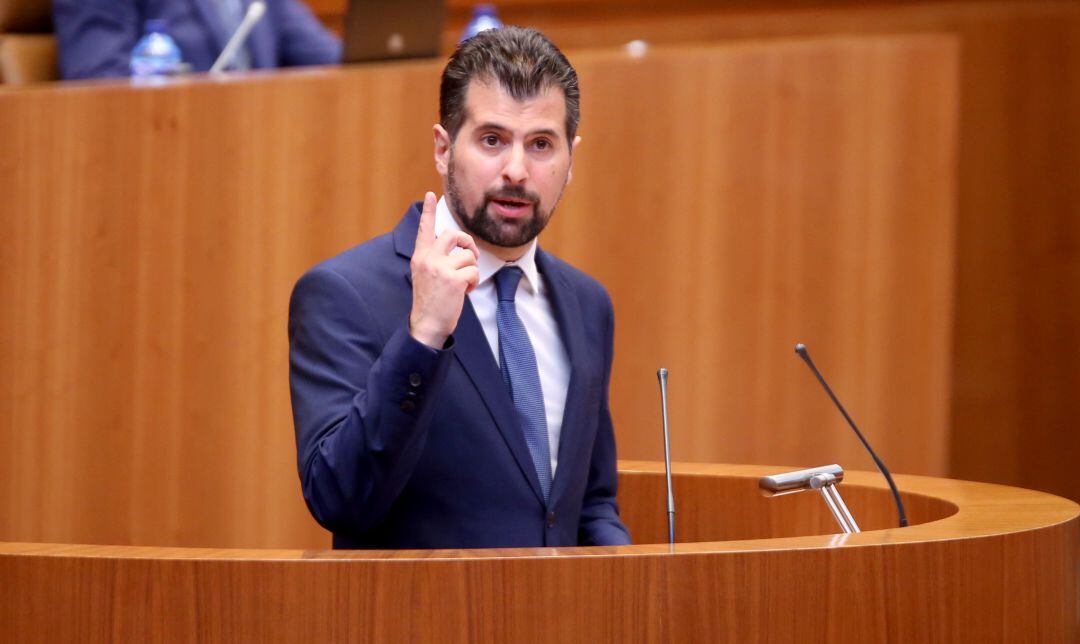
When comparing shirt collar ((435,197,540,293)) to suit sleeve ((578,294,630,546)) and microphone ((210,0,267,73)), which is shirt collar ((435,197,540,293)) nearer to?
suit sleeve ((578,294,630,546))

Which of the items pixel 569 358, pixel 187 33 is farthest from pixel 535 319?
pixel 187 33

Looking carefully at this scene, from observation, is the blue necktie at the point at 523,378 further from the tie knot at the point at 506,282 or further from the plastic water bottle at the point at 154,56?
the plastic water bottle at the point at 154,56

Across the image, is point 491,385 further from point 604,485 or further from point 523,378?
point 604,485

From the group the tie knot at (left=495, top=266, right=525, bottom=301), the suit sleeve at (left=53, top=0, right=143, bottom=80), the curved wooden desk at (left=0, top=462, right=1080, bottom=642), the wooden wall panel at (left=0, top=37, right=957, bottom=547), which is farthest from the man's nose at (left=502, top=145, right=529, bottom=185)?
the suit sleeve at (left=53, top=0, right=143, bottom=80)

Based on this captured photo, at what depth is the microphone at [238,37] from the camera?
3172 mm

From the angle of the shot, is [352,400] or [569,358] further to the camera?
[569,358]

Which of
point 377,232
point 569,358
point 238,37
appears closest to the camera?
point 569,358

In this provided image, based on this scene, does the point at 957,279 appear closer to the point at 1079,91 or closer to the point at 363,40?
the point at 1079,91

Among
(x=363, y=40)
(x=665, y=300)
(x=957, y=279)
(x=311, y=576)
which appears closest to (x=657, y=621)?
(x=311, y=576)

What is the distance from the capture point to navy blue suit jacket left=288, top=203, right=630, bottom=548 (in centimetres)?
138

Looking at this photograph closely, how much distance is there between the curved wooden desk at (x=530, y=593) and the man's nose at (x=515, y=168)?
0.49 m

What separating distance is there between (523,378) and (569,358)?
0.10m

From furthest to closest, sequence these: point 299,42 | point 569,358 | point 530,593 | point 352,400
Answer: point 299,42
point 569,358
point 352,400
point 530,593

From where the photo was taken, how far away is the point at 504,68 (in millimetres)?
1559
